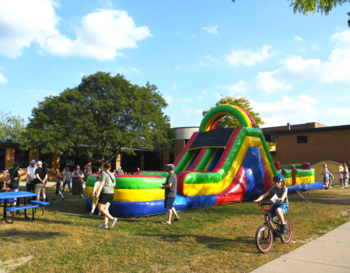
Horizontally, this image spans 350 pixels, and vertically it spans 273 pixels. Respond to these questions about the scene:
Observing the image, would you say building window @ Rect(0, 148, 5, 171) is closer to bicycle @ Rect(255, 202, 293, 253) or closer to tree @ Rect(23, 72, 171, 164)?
Answer: tree @ Rect(23, 72, 171, 164)

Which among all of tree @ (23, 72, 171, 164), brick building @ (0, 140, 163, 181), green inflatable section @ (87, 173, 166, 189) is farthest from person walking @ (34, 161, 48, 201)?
tree @ (23, 72, 171, 164)

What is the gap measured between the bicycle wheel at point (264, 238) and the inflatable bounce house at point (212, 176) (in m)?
3.89

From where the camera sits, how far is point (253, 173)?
11.9 metres

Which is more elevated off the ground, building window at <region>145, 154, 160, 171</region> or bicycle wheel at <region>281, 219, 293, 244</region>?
building window at <region>145, 154, 160, 171</region>

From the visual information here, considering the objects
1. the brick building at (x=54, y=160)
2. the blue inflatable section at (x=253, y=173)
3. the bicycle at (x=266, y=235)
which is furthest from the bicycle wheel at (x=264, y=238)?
the brick building at (x=54, y=160)

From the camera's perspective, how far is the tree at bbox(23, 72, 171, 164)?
23625mm

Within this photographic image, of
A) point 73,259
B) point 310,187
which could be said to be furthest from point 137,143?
point 73,259

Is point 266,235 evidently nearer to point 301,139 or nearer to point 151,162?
point 301,139

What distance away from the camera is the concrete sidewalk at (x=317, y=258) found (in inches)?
163

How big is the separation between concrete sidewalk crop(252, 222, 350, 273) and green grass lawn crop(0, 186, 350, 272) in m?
0.21

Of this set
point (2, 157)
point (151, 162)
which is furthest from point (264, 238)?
point (151, 162)

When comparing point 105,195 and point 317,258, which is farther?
point 105,195

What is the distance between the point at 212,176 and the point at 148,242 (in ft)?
16.7

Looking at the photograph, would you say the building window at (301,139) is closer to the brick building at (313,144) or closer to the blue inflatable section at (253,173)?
the brick building at (313,144)
